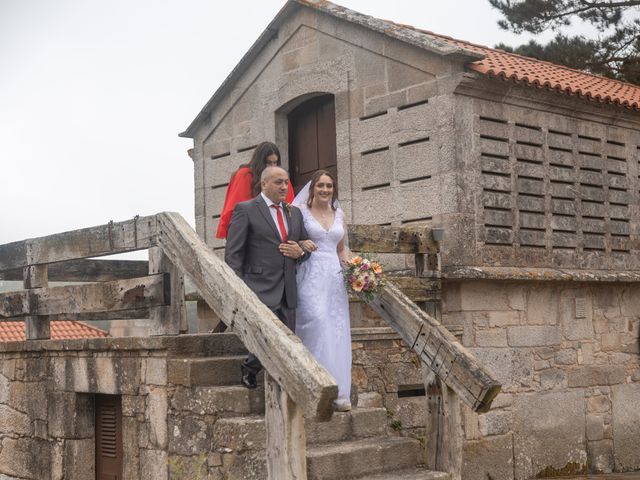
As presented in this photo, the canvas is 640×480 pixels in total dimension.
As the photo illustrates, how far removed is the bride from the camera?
20.2 ft

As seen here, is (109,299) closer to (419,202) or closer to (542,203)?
(419,202)

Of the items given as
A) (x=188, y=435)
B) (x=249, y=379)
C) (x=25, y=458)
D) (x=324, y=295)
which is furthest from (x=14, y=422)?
(x=324, y=295)

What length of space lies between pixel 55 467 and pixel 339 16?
6.17 m

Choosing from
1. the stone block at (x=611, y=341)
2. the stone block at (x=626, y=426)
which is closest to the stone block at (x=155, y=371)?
the stone block at (x=611, y=341)

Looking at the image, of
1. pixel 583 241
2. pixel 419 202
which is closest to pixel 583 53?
pixel 583 241

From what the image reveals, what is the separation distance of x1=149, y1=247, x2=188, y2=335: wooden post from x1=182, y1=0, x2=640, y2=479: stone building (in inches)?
149

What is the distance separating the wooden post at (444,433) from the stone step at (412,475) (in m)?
0.09

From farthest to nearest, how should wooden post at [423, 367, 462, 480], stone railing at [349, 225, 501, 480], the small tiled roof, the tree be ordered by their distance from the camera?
the small tiled roof < the tree < wooden post at [423, 367, 462, 480] < stone railing at [349, 225, 501, 480]

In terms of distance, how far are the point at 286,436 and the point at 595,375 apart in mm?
6952

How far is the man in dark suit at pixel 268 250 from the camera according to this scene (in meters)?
6.01

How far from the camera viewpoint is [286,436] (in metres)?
5.06

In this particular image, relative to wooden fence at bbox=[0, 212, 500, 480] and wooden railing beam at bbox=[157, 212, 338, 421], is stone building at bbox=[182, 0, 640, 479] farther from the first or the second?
wooden railing beam at bbox=[157, 212, 338, 421]

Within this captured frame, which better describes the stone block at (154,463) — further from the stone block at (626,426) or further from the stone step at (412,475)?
the stone block at (626,426)

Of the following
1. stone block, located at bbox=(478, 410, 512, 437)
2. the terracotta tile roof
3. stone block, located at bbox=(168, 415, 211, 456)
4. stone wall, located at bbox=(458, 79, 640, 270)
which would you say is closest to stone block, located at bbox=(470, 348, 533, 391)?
stone block, located at bbox=(478, 410, 512, 437)
